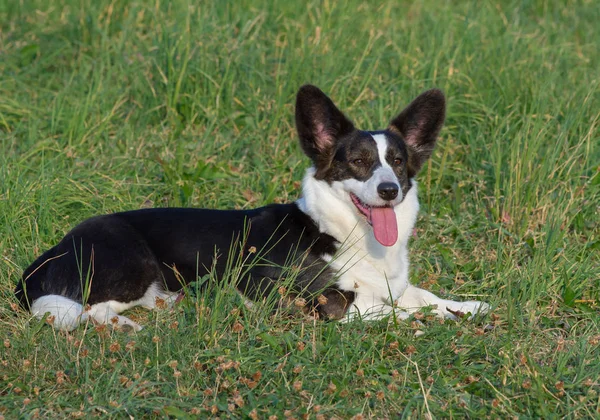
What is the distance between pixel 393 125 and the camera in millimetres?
4359

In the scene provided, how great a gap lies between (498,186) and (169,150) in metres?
2.08

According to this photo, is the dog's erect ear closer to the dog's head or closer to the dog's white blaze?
the dog's head

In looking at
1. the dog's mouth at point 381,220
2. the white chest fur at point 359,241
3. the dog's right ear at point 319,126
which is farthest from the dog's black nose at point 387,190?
the dog's right ear at point 319,126

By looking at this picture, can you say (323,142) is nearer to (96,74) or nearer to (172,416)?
(172,416)

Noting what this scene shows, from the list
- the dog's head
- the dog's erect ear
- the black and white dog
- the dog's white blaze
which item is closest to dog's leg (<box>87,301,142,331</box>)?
the black and white dog

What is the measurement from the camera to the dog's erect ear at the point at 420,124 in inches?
171

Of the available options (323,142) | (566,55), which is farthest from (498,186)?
(566,55)

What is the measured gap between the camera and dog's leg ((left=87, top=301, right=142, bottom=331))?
12.3 ft

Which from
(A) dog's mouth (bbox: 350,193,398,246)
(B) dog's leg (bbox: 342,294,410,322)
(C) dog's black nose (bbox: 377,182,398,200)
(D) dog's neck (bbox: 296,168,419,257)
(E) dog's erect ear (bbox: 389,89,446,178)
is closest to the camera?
(B) dog's leg (bbox: 342,294,410,322)

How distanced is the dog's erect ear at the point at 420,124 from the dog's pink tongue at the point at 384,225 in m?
0.36

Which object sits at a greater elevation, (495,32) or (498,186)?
(495,32)

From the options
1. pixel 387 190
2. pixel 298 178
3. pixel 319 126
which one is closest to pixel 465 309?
pixel 387 190

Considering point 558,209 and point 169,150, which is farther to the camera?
point 169,150

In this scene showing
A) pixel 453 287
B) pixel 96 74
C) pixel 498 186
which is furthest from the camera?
pixel 96 74
